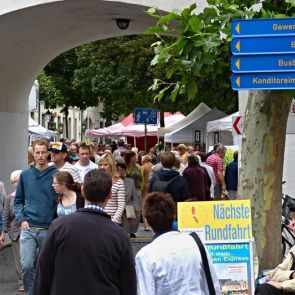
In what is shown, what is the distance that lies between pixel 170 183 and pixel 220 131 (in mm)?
13428

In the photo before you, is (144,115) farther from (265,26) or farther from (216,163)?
(265,26)

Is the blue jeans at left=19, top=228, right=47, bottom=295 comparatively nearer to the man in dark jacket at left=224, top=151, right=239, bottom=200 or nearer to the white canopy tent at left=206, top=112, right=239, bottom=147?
the man in dark jacket at left=224, top=151, right=239, bottom=200

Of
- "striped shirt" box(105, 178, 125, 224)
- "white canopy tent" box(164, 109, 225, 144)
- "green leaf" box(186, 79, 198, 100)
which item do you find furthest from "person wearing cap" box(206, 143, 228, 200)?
"green leaf" box(186, 79, 198, 100)

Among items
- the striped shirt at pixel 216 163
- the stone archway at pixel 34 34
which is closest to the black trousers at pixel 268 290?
the stone archway at pixel 34 34

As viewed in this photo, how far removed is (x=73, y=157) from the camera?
60.1 feet

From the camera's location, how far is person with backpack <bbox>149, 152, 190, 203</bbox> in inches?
512

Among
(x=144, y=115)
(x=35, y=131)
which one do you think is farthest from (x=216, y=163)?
(x=35, y=131)

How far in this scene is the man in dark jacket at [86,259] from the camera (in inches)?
214

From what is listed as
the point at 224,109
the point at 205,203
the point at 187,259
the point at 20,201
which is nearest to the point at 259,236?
the point at 205,203

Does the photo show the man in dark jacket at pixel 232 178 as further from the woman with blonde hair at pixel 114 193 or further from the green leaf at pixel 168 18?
the green leaf at pixel 168 18

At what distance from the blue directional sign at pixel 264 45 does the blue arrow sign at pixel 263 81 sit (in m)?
0.21

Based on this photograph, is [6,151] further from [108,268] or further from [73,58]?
[73,58]

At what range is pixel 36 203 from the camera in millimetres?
9680

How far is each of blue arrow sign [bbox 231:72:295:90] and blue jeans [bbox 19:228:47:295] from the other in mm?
2564
